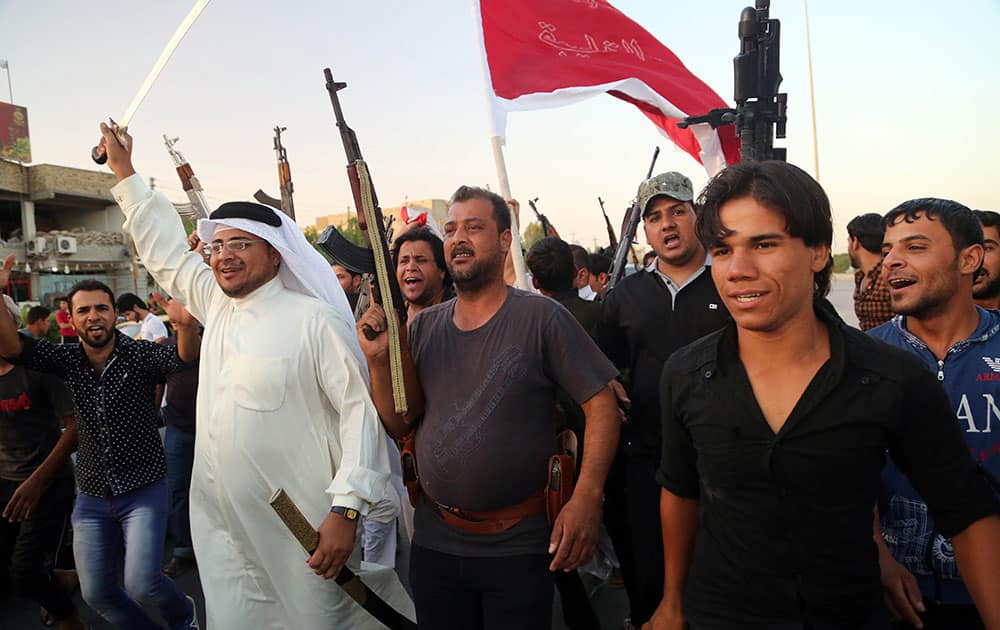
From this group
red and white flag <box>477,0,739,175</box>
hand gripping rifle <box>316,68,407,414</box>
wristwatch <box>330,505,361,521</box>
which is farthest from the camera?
red and white flag <box>477,0,739,175</box>

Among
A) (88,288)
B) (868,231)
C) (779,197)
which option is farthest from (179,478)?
(868,231)

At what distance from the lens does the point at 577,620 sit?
3.53 m

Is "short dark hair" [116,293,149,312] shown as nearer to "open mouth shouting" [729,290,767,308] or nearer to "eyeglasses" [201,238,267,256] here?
"eyeglasses" [201,238,267,256]

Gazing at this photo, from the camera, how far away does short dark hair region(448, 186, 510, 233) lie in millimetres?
2494

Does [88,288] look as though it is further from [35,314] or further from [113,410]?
[35,314]

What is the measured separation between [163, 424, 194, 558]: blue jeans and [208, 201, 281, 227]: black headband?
2.69 meters

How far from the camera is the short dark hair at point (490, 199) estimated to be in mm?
2494

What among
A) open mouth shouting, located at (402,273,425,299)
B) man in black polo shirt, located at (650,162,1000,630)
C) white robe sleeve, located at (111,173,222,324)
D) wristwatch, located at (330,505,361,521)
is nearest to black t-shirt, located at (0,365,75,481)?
white robe sleeve, located at (111,173,222,324)

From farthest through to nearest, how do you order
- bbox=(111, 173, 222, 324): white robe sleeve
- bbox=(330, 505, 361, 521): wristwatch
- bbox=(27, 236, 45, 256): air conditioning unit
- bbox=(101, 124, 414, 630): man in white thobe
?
bbox=(27, 236, 45, 256): air conditioning unit < bbox=(111, 173, 222, 324): white robe sleeve < bbox=(101, 124, 414, 630): man in white thobe < bbox=(330, 505, 361, 521): wristwatch

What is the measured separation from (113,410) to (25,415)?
0.94m

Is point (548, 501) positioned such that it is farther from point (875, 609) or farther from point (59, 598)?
point (59, 598)

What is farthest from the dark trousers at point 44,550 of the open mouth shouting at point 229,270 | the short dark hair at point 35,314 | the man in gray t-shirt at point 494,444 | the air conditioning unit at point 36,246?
the air conditioning unit at point 36,246

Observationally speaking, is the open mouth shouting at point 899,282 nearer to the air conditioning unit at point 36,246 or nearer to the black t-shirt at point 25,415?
the black t-shirt at point 25,415

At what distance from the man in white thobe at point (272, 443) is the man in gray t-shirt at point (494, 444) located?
27cm
